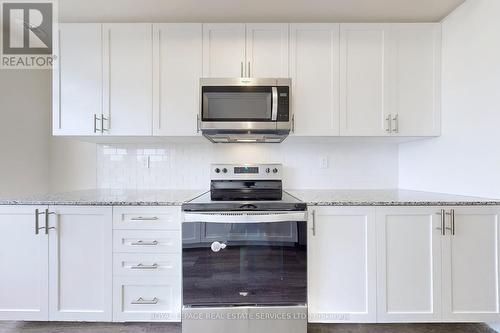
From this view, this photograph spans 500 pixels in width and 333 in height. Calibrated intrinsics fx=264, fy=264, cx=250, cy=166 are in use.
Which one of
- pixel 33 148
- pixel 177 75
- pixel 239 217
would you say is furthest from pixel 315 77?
pixel 33 148

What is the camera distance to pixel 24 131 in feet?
7.70

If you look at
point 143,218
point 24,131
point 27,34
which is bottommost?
point 143,218

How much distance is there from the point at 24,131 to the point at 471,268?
11.9 ft

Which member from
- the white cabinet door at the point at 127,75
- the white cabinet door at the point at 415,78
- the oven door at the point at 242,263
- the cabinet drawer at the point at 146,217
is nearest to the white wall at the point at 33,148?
the white cabinet door at the point at 127,75

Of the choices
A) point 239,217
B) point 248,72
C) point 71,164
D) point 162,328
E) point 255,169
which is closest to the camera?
point 239,217

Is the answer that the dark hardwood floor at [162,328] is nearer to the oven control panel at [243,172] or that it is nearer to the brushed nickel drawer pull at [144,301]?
the brushed nickel drawer pull at [144,301]

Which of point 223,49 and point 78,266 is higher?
point 223,49

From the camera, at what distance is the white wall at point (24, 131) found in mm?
2217

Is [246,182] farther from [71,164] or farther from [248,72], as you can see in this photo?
[71,164]

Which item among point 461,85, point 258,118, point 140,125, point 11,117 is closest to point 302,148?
point 258,118

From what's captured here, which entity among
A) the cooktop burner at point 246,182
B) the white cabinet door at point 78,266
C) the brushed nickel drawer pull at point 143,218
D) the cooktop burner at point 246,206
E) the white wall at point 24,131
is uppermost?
the white wall at point 24,131

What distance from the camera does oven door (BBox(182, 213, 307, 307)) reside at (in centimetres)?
166

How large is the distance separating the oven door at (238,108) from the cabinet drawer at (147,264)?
3.11ft

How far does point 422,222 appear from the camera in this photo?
1720 mm
